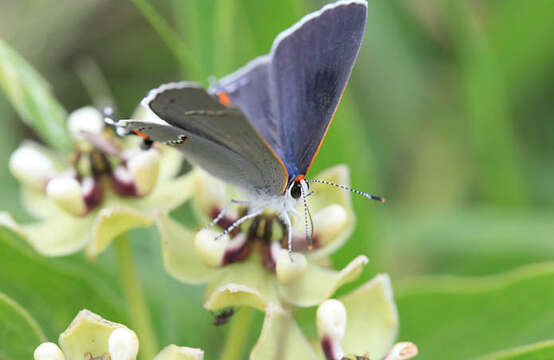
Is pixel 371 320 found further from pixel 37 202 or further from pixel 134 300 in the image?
pixel 37 202

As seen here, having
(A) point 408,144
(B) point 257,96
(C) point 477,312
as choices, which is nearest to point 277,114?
(B) point 257,96

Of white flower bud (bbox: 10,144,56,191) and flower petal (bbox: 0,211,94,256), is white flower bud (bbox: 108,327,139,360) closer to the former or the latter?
flower petal (bbox: 0,211,94,256)

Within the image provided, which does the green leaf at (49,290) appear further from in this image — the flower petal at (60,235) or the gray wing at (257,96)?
the gray wing at (257,96)

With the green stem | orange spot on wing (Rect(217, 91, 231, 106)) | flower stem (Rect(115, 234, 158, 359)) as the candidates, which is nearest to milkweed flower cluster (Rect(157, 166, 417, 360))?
flower stem (Rect(115, 234, 158, 359))

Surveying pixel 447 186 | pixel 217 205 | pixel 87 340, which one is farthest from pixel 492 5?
pixel 87 340

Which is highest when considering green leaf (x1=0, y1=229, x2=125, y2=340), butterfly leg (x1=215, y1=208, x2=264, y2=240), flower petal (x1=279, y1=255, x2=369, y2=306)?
butterfly leg (x1=215, y1=208, x2=264, y2=240)

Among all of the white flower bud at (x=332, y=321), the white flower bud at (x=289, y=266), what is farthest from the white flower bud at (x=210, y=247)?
the white flower bud at (x=332, y=321)
